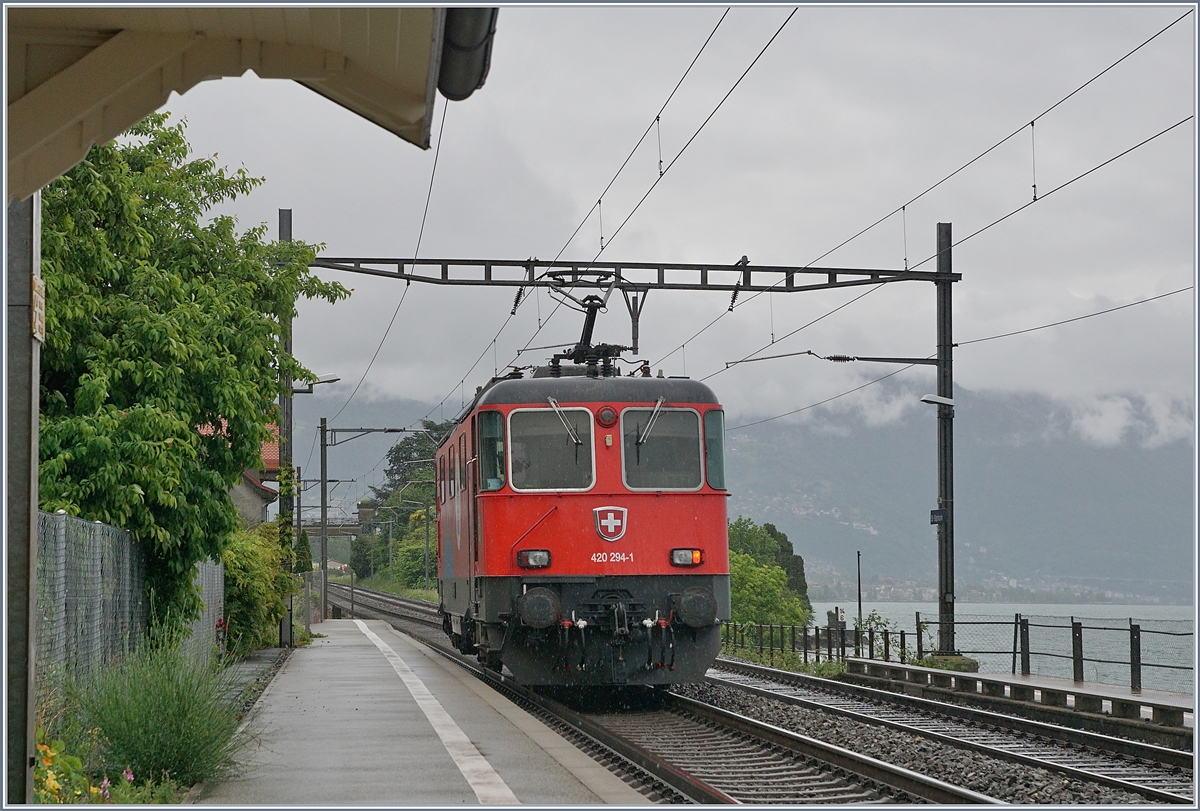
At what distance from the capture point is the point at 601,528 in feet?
47.8

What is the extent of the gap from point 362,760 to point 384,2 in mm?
6970

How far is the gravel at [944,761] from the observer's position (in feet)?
31.7

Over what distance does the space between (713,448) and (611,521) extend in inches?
55.6

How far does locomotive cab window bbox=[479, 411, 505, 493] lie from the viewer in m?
14.8

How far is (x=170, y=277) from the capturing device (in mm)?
14391

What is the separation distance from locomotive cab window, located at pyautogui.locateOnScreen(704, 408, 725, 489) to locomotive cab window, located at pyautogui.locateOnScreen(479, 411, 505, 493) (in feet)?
7.23

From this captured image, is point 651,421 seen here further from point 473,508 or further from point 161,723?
point 161,723

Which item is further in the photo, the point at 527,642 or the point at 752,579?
the point at 752,579

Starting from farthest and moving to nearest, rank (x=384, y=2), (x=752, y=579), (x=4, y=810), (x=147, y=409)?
(x=752, y=579), (x=147, y=409), (x=4, y=810), (x=384, y=2)

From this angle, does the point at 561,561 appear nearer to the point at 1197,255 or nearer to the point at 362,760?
the point at 362,760

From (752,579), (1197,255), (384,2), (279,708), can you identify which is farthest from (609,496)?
(752,579)

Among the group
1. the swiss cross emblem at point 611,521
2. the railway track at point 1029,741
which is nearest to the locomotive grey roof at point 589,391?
the swiss cross emblem at point 611,521

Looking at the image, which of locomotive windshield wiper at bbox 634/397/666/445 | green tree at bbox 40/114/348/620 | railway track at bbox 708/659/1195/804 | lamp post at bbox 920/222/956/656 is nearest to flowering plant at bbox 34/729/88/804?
green tree at bbox 40/114/348/620

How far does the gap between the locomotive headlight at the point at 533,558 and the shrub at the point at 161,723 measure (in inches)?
217
